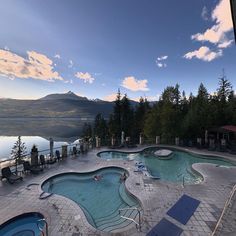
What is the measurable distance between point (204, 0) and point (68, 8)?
9.53m

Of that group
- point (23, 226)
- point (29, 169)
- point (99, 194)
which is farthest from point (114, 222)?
point (29, 169)

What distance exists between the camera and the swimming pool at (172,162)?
1240cm

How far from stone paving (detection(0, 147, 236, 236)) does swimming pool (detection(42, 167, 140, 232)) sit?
515mm

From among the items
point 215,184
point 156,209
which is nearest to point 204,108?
point 215,184

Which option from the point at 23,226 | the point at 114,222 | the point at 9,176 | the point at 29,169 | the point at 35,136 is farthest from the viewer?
the point at 35,136

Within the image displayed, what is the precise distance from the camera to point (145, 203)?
305 inches

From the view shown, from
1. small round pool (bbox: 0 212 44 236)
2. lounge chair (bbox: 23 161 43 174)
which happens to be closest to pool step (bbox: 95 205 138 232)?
small round pool (bbox: 0 212 44 236)

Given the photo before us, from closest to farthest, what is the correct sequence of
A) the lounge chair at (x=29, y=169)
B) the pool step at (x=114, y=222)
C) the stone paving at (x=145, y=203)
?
1. the stone paving at (x=145, y=203)
2. the pool step at (x=114, y=222)
3. the lounge chair at (x=29, y=169)

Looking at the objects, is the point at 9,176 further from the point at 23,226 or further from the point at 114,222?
the point at 114,222

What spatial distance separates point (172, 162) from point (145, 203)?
9029 millimetres

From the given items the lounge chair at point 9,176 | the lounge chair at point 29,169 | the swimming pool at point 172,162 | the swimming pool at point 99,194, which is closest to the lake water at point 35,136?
the lounge chair at point 29,169

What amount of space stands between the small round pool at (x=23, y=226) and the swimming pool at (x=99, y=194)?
197 cm

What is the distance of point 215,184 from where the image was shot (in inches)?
390

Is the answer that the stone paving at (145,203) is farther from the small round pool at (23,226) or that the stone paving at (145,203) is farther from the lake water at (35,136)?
the lake water at (35,136)
